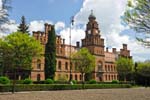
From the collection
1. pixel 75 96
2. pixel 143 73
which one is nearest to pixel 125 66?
pixel 143 73

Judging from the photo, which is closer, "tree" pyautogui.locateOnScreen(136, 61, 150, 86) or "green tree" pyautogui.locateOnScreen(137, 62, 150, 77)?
"green tree" pyautogui.locateOnScreen(137, 62, 150, 77)

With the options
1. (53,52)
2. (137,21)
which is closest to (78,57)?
(53,52)

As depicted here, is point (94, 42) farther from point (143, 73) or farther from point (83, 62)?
point (83, 62)

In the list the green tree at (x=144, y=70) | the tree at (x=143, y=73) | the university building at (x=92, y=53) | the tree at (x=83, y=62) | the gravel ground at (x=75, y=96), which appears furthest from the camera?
the tree at (x=143, y=73)

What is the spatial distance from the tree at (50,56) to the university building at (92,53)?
327cm

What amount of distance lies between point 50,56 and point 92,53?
91.0 feet

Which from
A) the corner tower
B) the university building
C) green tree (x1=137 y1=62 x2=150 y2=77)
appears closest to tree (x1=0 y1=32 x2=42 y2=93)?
the university building

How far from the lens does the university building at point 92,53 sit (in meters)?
81.3

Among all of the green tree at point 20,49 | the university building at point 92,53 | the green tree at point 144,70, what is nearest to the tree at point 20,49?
the green tree at point 20,49

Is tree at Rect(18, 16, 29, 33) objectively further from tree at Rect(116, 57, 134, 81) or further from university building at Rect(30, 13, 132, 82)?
tree at Rect(116, 57, 134, 81)

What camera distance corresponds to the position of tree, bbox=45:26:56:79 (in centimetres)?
7412

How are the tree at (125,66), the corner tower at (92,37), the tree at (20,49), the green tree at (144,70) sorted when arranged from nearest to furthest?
the tree at (20,49) → the green tree at (144,70) → the tree at (125,66) → the corner tower at (92,37)

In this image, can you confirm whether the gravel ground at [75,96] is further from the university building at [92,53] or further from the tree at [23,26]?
the tree at [23,26]

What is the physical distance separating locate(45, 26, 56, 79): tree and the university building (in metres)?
3.27
